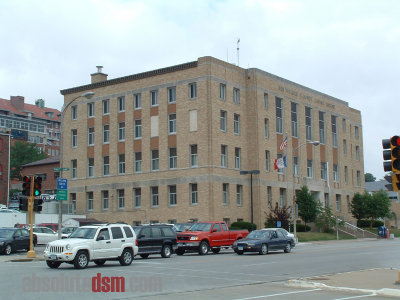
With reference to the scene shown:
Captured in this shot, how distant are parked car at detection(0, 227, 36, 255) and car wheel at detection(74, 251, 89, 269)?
10684 millimetres

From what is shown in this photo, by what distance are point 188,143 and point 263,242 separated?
21.9 meters

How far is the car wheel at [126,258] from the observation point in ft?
77.8

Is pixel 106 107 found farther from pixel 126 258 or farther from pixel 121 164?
pixel 126 258

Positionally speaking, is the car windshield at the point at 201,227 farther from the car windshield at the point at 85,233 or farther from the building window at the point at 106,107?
the building window at the point at 106,107

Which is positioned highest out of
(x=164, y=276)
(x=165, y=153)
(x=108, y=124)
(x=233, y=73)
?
(x=233, y=73)

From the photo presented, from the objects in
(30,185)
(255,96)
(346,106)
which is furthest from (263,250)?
(346,106)

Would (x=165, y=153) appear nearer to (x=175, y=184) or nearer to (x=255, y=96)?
(x=175, y=184)

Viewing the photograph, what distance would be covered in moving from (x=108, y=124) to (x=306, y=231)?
23.3 meters

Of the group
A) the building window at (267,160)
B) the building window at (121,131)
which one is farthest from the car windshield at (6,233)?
the building window at (267,160)

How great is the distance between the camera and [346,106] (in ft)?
240

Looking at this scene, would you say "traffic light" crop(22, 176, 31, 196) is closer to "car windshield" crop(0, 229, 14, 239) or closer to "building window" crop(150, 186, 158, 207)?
"car windshield" crop(0, 229, 14, 239)

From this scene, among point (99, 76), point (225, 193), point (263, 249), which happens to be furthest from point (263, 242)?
point (99, 76)

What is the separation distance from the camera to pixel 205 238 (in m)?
32.4

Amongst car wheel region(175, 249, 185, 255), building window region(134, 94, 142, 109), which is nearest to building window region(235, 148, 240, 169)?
building window region(134, 94, 142, 109)
